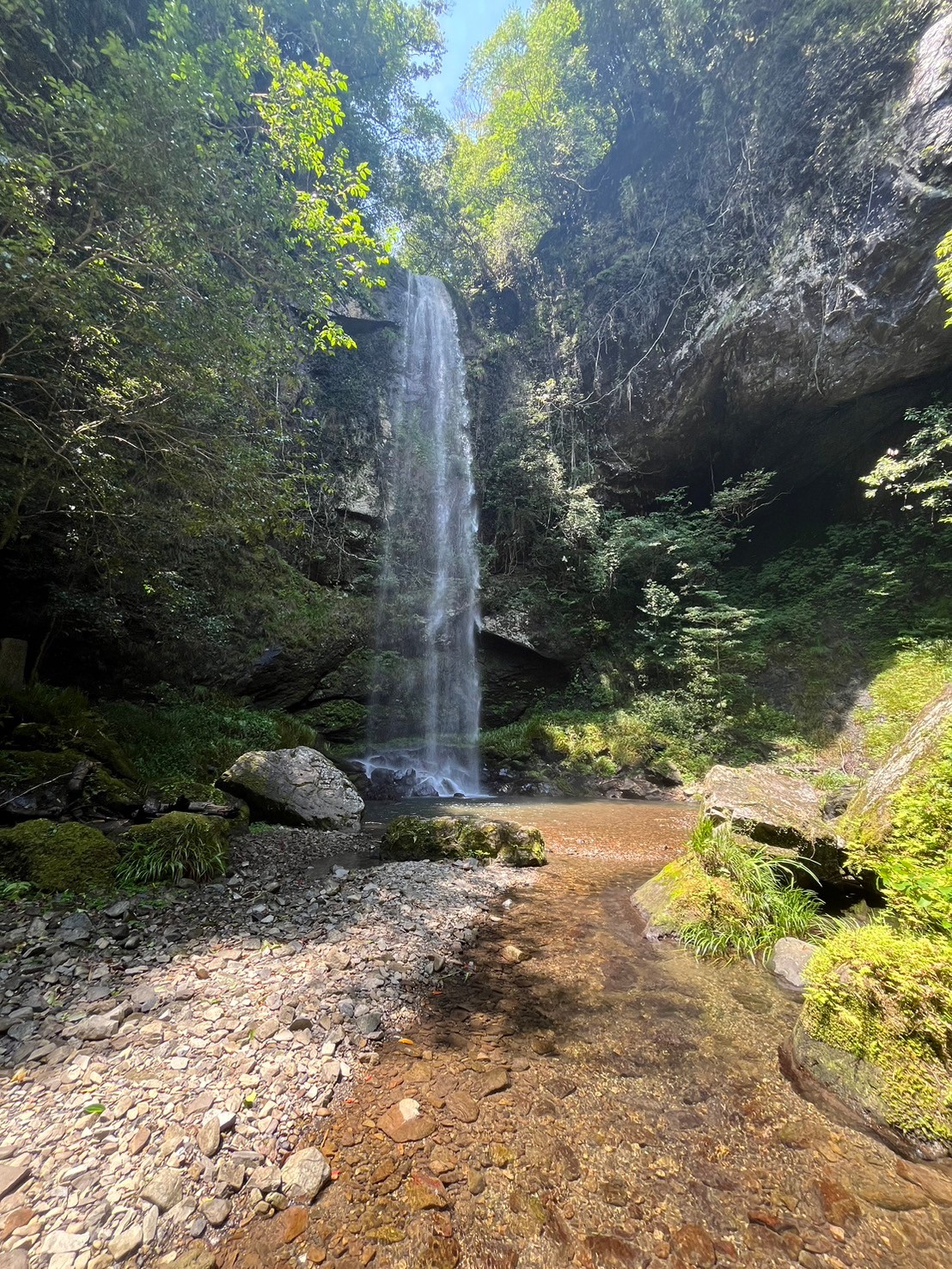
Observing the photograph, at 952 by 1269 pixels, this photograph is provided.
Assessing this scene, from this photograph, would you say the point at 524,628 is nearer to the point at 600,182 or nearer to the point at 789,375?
the point at 789,375

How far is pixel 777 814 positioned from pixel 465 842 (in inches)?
136

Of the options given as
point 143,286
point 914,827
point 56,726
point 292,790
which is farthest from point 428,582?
point 914,827

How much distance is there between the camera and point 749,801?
4691 millimetres

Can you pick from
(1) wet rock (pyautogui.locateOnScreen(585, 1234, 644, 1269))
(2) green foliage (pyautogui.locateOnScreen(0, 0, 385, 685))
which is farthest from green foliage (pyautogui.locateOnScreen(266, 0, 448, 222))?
(1) wet rock (pyautogui.locateOnScreen(585, 1234, 644, 1269))

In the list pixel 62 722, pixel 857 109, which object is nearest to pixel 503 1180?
pixel 62 722

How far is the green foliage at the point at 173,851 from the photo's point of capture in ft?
13.9

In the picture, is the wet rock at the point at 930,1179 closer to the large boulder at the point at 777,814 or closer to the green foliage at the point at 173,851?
the large boulder at the point at 777,814

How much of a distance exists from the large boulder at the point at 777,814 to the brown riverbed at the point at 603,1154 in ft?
3.88

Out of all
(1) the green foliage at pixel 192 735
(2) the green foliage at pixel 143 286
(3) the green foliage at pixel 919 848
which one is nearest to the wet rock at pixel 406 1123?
(3) the green foliage at pixel 919 848

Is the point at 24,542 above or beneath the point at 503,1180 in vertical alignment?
above

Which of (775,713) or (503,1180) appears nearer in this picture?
(503,1180)

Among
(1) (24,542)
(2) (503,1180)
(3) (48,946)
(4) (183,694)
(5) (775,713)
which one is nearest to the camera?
(2) (503,1180)

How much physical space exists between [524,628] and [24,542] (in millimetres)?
12323

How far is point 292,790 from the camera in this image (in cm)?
711
